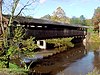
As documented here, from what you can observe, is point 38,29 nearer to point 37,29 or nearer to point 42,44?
point 37,29

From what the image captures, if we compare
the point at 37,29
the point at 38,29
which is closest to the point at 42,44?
the point at 38,29

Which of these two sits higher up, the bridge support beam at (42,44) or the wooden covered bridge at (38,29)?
the wooden covered bridge at (38,29)

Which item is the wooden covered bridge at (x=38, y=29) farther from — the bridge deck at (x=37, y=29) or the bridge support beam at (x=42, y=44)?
the bridge support beam at (x=42, y=44)

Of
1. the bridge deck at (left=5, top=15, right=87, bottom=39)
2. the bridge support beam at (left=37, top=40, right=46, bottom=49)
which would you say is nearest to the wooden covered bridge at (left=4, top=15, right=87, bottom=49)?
the bridge deck at (left=5, top=15, right=87, bottom=39)

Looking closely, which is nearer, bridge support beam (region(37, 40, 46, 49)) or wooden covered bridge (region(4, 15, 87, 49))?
wooden covered bridge (region(4, 15, 87, 49))

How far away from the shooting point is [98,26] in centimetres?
7862

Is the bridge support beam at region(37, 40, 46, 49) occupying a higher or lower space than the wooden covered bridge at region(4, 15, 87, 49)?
lower

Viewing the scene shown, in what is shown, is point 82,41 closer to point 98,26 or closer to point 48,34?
point 98,26

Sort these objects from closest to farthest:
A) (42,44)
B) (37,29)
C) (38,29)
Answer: (37,29), (38,29), (42,44)

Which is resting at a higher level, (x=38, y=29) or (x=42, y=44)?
(x=38, y=29)

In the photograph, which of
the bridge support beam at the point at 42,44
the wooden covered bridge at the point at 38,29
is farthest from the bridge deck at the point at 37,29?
the bridge support beam at the point at 42,44

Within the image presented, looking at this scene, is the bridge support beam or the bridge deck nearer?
the bridge deck

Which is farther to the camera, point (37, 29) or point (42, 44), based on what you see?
point (42, 44)

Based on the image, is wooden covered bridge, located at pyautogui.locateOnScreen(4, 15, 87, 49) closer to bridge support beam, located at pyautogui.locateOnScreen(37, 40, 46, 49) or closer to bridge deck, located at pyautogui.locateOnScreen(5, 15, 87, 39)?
bridge deck, located at pyautogui.locateOnScreen(5, 15, 87, 39)
